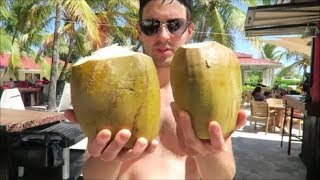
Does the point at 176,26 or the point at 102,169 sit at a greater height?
the point at 176,26

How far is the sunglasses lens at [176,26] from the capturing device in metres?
1.29

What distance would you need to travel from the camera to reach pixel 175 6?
1336mm

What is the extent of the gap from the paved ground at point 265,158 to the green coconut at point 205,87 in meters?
4.97

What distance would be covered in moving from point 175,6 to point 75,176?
283cm

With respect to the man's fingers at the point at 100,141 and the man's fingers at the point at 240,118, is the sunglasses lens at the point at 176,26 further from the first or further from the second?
the man's fingers at the point at 100,141

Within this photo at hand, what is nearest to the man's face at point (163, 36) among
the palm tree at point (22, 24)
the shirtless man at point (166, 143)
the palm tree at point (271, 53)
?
the shirtless man at point (166, 143)

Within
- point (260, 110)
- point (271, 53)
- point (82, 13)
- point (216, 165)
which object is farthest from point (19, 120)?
point (271, 53)

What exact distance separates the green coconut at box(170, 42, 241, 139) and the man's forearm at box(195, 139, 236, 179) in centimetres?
16

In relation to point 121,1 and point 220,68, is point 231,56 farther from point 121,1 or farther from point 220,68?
point 121,1

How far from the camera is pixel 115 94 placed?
2.89 ft

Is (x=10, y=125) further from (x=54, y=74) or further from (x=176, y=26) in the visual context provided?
(x=54, y=74)

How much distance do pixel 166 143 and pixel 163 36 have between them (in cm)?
37

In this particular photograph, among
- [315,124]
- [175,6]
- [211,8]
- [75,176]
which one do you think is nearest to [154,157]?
[175,6]

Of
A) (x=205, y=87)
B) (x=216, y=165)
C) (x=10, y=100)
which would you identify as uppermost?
(x=205, y=87)
